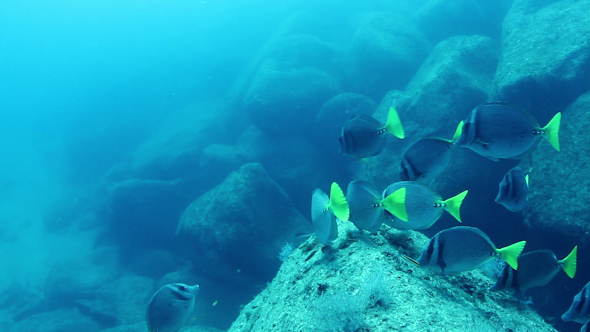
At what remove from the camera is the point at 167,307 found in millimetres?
2982

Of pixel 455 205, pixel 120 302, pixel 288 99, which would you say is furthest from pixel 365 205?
pixel 120 302

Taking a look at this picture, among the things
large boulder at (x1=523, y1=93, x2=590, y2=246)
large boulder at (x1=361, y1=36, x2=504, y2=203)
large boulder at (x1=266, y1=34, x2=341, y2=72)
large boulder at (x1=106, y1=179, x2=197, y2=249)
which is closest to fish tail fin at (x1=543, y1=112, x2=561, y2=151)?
large boulder at (x1=523, y1=93, x2=590, y2=246)

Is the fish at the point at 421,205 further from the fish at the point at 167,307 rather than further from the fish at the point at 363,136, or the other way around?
the fish at the point at 167,307

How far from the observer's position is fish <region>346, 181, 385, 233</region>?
233 cm

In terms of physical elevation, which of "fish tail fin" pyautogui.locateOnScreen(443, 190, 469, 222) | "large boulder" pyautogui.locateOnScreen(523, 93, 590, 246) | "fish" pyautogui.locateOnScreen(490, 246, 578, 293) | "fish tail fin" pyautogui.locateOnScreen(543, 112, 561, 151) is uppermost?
"fish tail fin" pyautogui.locateOnScreen(443, 190, 469, 222)

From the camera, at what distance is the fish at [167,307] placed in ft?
9.78

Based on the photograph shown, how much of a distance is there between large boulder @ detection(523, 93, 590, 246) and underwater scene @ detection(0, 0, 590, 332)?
3cm

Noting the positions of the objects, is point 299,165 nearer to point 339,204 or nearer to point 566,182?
point 566,182

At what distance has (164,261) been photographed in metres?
14.1

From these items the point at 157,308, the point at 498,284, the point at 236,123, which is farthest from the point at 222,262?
the point at 236,123

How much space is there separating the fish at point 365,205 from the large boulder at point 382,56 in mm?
13000

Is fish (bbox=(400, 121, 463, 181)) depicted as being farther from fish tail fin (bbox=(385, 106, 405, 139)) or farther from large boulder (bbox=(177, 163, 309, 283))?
large boulder (bbox=(177, 163, 309, 283))

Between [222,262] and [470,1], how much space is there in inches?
681

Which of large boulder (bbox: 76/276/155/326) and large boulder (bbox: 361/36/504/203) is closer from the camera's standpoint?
large boulder (bbox: 361/36/504/203)
